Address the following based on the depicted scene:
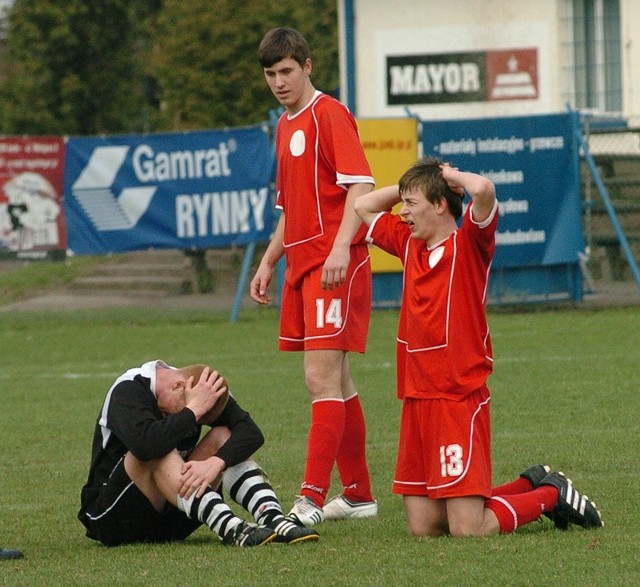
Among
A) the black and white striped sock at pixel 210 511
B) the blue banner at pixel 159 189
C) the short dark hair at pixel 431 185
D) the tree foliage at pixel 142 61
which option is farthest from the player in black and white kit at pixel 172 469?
the tree foliage at pixel 142 61

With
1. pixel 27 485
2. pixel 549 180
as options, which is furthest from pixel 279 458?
pixel 549 180

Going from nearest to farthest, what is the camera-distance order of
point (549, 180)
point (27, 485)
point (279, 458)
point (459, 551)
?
point (459, 551), point (27, 485), point (279, 458), point (549, 180)

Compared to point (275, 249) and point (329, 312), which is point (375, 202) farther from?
point (275, 249)

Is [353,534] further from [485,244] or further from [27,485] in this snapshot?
[27,485]

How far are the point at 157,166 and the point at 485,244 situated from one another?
11.9 meters

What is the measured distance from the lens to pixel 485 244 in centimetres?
593

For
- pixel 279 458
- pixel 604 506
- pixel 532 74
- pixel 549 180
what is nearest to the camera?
pixel 604 506

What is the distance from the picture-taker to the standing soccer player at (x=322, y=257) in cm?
662

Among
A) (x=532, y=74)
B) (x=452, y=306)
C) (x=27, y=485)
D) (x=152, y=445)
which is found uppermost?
(x=532, y=74)

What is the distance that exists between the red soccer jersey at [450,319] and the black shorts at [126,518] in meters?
1.09

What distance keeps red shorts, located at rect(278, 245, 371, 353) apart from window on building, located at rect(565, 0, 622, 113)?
16483 mm

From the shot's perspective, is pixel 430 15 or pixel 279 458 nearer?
pixel 279 458

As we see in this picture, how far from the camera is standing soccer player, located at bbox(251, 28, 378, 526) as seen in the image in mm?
6621

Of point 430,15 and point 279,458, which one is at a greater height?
point 430,15
